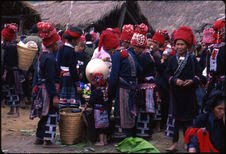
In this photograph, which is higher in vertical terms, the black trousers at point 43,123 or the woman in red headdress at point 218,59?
the woman in red headdress at point 218,59

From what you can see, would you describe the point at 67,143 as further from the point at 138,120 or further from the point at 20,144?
the point at 138,120

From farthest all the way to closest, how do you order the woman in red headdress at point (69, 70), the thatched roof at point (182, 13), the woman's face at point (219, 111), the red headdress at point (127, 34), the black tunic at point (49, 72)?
the thatched roof at point (182, 13), the red headdress at point (127, 34), the woman in red headdress at point (69, 70), the black tunic at point (49, 72), the woman's face at point (219, 111)

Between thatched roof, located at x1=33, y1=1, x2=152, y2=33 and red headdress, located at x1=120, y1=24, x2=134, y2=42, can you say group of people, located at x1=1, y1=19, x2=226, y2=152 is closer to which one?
red headdress, located at x1=120, y1=24, x2=134, y2=42

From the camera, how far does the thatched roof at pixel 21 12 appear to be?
10820 mm

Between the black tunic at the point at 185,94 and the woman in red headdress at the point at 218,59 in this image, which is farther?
the black tunic at the point at 185,94

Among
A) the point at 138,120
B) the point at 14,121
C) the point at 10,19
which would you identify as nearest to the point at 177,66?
the point at 138,120

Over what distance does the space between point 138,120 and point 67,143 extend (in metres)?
1.27

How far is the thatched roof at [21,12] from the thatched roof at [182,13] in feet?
28.5

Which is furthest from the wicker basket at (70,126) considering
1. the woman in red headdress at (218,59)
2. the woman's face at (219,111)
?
the woman's face at (219,111)

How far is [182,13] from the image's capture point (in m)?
19.0

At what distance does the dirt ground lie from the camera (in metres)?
4.72

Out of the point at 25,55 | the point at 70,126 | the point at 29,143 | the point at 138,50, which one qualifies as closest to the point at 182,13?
the point at 25,55

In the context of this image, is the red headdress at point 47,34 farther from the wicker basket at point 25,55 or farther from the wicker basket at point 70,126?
the wicker basket at point 25,55

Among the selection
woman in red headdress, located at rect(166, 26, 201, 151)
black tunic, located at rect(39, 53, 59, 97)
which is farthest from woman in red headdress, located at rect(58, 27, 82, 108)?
woman in red headdress, located at rect(166, 26, 201, 151)
